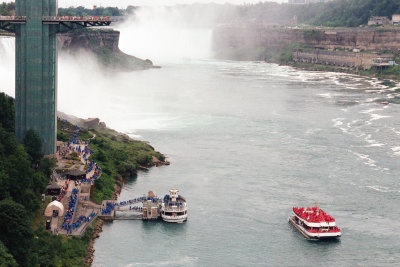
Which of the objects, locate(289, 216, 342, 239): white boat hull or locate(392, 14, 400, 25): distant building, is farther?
locate(392, 14, 400, 25): distant building

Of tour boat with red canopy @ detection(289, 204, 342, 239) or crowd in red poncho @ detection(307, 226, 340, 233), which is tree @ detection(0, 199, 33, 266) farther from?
crowd in red poncho @ detection(307, 226, 340, 233)

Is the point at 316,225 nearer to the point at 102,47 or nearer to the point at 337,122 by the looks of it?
the point at 337,122

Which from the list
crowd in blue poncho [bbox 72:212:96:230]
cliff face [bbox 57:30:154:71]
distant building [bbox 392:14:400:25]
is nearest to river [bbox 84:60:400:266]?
crowd in blue poncho [bbox 72:212:96:230]

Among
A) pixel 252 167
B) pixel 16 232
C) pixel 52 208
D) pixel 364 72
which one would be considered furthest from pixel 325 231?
pixel 364 72

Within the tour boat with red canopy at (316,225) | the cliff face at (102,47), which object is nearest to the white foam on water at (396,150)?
the tour boat with red canopy at (316,225)

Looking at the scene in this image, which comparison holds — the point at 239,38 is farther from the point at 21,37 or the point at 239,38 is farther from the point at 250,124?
the point at 21,37

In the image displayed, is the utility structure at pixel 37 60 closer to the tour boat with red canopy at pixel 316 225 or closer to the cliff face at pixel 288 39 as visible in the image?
the tour boat with red canopy at pixel 316 225
